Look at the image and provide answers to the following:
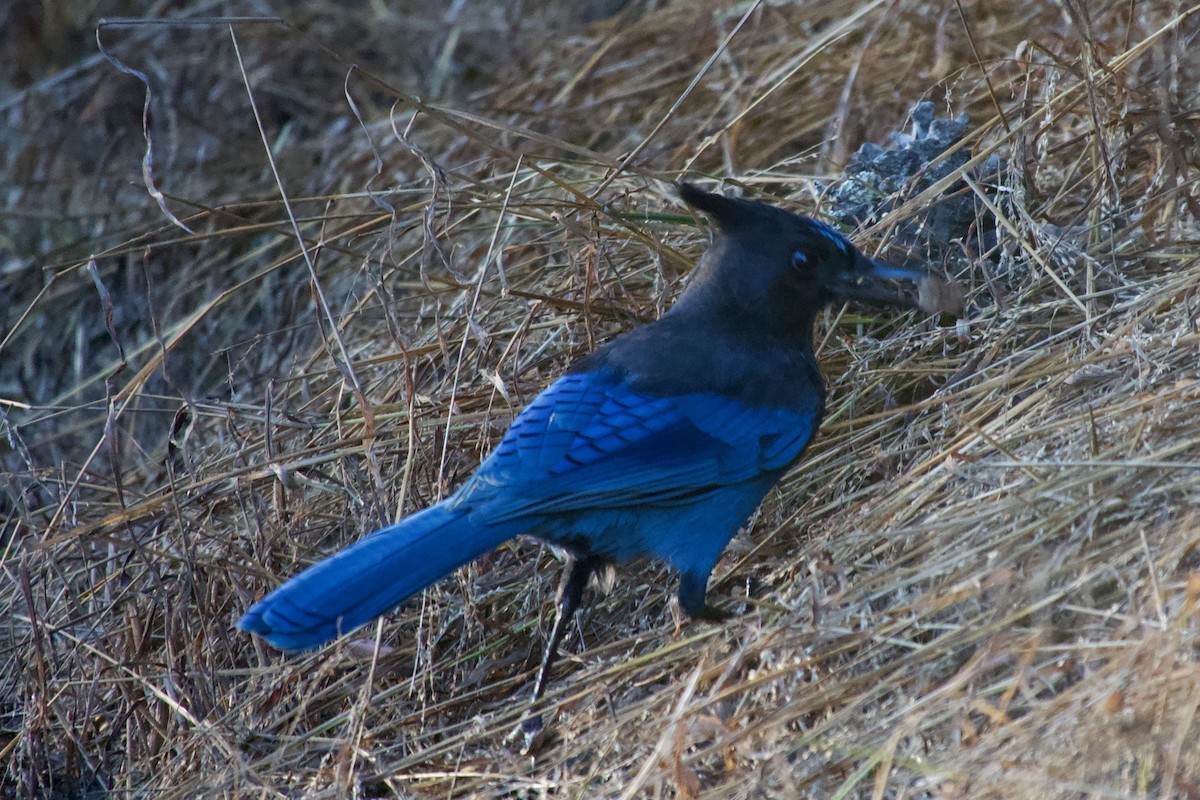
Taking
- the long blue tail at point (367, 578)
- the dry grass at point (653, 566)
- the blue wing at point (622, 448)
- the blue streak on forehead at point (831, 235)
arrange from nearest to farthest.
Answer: the dry grass at point (653, 566) < the long blue tail at point (367, 578) < the blue wing at point (622, 448) < the blue streak on forehead at point (831, 235)

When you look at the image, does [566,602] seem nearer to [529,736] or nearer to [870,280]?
[529,736]

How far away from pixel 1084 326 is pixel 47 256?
394 centimetres

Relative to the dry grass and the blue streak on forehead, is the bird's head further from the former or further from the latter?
the dry grass

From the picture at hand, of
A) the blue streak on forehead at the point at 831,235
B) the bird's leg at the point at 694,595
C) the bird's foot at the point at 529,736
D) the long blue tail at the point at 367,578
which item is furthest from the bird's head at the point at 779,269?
the bird's foot at the point at 529,736

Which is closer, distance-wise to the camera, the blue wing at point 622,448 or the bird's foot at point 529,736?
the bird's foot at point 529,736

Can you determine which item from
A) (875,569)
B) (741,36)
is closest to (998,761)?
(875,569)

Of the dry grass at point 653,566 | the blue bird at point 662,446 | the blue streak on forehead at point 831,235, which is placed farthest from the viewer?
the blue streak on forehead at point 831,235

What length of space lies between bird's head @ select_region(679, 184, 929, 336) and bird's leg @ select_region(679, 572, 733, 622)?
→ 2.50ft

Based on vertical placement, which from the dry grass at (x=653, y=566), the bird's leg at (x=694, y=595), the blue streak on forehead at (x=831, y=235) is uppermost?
the blue streak on forehead at (x=831, y=235)

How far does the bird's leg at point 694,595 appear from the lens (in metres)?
3.04

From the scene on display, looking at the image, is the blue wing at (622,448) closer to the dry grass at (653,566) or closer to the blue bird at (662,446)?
the blue bird at (662,446)

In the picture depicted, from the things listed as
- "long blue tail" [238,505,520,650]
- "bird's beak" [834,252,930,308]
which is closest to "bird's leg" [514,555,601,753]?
"long blue tail" [238,505,520,650]

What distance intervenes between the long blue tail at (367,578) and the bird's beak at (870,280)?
1187 millimetres

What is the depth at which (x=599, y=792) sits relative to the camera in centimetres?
249
